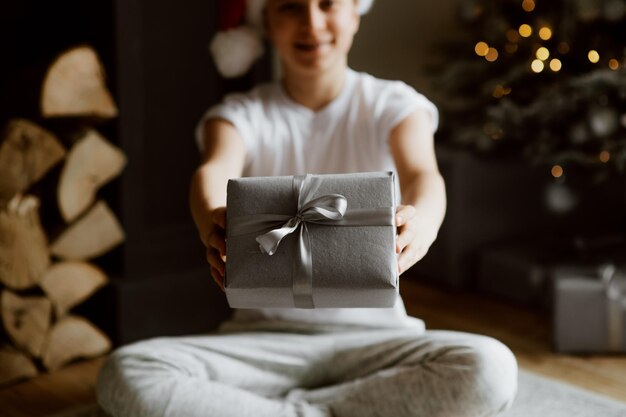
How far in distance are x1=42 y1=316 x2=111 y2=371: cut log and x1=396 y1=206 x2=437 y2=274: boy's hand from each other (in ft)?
3.34

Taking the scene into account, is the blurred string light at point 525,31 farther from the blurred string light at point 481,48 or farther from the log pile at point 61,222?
the log pile at point 61,222

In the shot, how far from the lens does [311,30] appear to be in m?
1.43

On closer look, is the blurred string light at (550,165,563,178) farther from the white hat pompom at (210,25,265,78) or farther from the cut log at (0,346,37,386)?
the cut log at (0,346,37,386)

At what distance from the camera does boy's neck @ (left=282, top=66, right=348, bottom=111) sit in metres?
1.54

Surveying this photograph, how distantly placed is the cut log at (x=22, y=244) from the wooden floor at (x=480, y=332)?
25 centimetres

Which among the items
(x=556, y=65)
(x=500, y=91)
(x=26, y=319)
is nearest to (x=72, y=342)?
(x=26, y=319)

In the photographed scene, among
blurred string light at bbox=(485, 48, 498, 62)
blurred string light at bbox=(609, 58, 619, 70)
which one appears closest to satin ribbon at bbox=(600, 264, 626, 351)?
blurred string light at bbox=(609, 58, 619, 70)

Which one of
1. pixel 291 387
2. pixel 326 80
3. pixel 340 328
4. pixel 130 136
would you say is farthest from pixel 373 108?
pixel 130 136

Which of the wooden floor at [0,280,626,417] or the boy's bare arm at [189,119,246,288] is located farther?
the wooden floor at [0,280,626,417]

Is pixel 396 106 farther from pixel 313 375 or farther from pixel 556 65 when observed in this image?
pixel 556 65

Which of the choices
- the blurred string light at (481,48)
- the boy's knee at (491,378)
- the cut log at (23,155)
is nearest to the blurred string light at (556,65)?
the blurred string light at (481,48)

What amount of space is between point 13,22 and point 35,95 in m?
0.40

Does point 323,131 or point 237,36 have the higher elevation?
point 237,36

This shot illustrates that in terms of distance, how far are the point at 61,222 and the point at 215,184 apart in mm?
655
